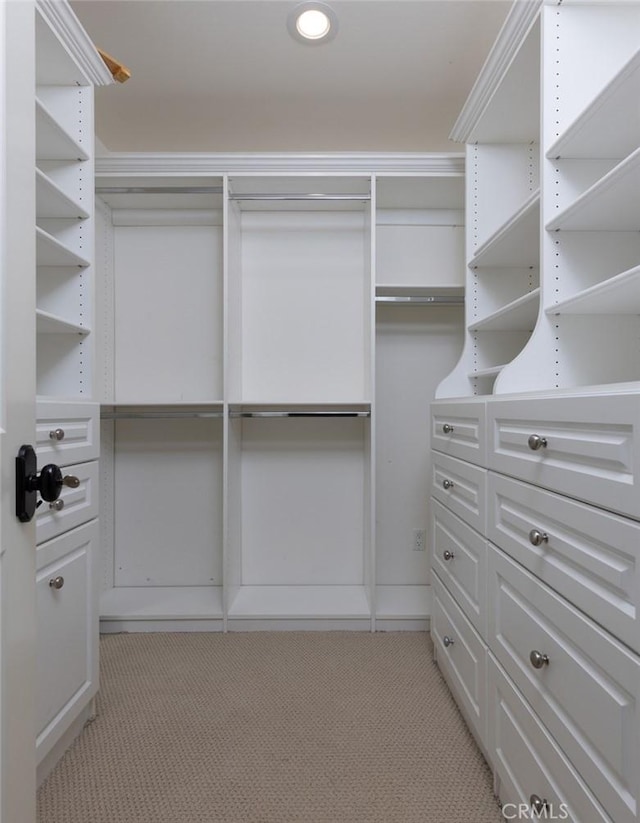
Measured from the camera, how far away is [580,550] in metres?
0.82

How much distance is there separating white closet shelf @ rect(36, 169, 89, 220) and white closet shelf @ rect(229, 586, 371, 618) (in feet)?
5.61

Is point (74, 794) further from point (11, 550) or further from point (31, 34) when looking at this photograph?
point (31, 34)

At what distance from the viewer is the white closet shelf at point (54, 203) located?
1381mm

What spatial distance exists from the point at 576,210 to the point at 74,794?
6.31ft

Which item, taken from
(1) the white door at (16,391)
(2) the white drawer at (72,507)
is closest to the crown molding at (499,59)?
(1) the white door at (16,391)

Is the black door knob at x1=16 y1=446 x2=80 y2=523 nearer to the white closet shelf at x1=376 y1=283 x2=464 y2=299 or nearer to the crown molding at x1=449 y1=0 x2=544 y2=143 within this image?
the crown molding at x1=449 y1=0 x2=544 y2=143

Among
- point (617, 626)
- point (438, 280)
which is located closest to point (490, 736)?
point (617, 626)

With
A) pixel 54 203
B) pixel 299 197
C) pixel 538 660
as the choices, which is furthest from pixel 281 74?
pixel 538 660

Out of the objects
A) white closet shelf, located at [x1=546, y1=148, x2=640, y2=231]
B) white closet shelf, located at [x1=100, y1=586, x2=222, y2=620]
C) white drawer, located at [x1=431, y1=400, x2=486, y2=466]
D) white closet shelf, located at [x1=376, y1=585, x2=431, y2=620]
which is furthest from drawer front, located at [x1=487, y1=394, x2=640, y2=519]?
white closet shelf, located at [x1=100, y1=586, x2=222, y2=620]

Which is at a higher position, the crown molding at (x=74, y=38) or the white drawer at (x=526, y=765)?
the crown molding at (x=74, y=38)

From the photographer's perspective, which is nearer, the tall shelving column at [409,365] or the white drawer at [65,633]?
the white drawer at [65,633]

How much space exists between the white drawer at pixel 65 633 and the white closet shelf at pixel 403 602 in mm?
1214

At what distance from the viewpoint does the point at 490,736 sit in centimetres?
122

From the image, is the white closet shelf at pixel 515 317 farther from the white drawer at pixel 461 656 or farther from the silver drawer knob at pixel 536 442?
the white drawer at pixel 461 656
